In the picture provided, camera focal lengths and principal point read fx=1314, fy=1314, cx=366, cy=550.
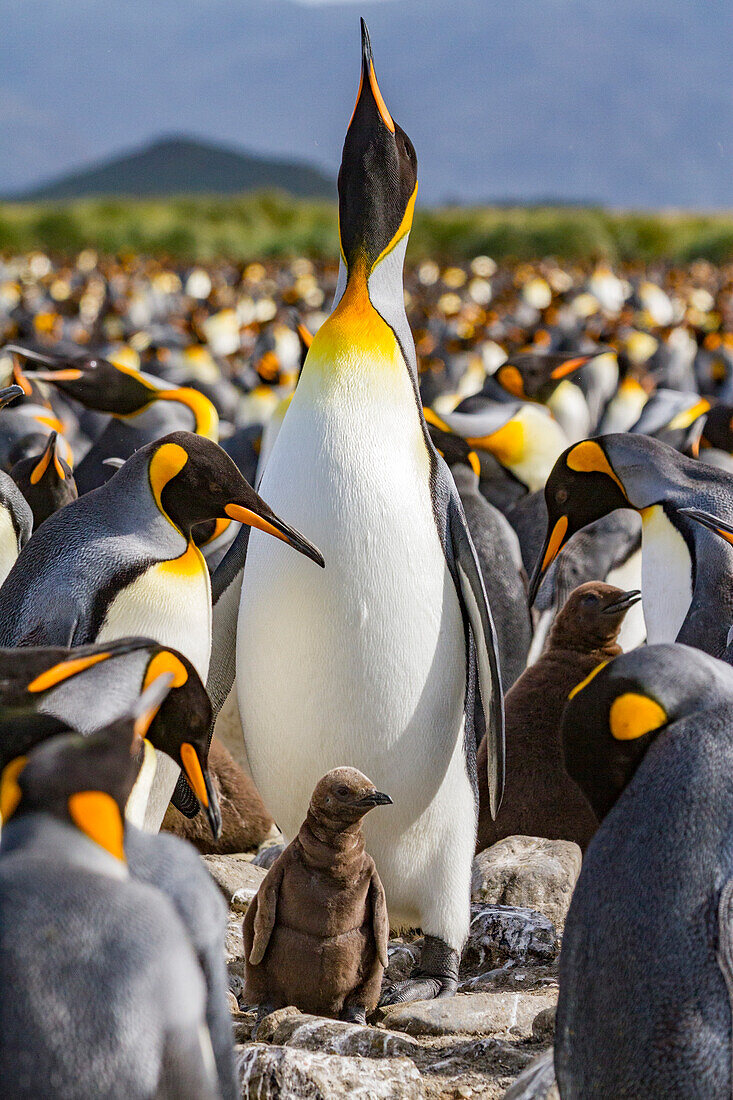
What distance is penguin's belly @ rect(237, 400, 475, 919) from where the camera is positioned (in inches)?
130

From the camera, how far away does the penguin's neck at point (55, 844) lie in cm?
170

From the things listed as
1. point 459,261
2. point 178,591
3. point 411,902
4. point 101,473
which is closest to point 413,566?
point 178,591

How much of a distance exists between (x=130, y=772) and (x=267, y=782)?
5.74 feet

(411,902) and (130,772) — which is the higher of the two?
(130,772)

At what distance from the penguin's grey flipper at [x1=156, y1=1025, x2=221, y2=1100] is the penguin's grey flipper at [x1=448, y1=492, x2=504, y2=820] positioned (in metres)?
1.69

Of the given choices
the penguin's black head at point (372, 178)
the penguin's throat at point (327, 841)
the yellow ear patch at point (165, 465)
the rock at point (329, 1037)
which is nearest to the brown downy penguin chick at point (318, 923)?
the penguin's throat at point (327, 841)

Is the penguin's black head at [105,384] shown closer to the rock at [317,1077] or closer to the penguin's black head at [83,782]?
the rock at [317,1077]

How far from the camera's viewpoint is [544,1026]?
9.11ft

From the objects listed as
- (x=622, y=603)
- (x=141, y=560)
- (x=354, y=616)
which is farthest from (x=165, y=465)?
(x=622, y=603)

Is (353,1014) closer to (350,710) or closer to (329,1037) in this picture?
(329,1037)

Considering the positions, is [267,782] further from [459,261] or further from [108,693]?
[459,261]

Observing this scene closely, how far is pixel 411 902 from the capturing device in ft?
11.1

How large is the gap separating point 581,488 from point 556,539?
187 millimetres

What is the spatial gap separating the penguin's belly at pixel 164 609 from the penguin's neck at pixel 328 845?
1.46ft
